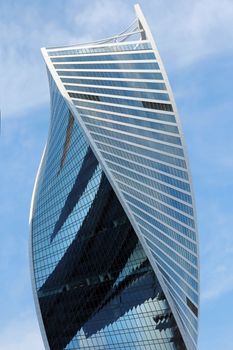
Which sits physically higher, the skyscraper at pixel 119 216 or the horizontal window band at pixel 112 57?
the horizontal window band at pixel 112 57

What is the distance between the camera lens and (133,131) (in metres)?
132

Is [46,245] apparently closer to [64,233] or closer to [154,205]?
[64,233]

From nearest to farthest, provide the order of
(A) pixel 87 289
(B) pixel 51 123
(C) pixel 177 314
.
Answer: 1. (C) pixel 177 314
2. (A) pixel 87 289
3. (B) pixel 51 123

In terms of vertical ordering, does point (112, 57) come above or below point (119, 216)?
above

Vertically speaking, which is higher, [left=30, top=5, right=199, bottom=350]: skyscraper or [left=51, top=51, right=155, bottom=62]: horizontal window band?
[left=51, top=51, right=155, bottom=62]: horizontal window band

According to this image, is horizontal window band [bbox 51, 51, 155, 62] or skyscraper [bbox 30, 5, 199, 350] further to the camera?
horizontal window band [bbox 51, 51, 155, 62]

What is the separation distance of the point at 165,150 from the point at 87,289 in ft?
88.6

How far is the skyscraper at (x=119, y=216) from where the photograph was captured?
401 feet

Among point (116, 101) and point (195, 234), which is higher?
point (116, 101)

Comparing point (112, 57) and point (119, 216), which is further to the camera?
point (112, 57)

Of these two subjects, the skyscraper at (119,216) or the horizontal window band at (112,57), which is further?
the horizontal window band at (112,57)

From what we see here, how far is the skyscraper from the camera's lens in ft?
401

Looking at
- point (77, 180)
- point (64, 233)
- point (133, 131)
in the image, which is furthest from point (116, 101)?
point (64, 233)

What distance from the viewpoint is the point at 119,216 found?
12369 cm
